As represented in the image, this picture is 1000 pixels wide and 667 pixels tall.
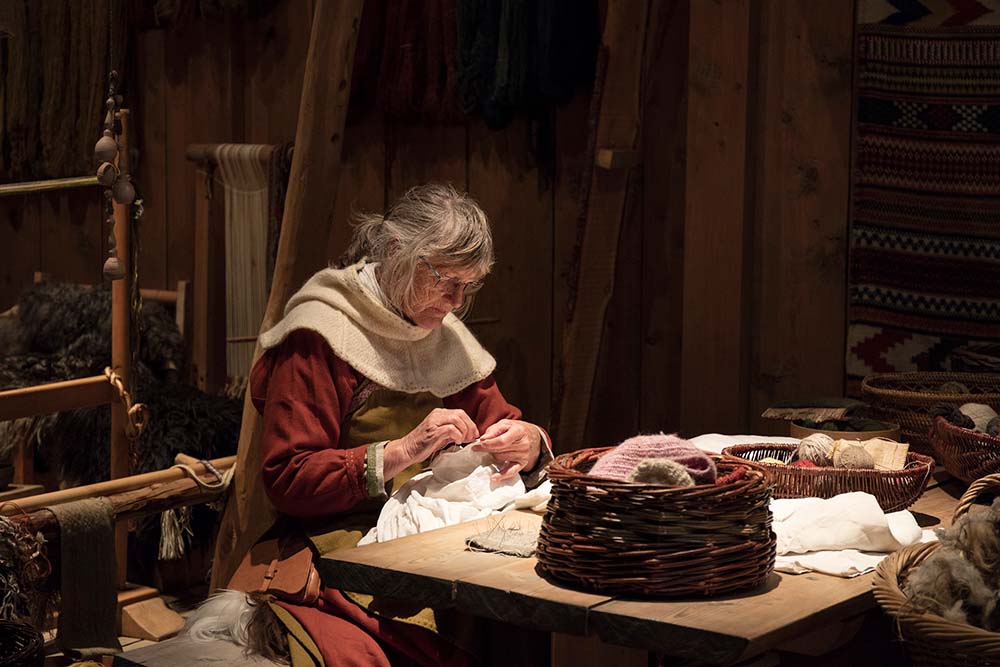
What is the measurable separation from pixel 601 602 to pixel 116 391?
1849 mm

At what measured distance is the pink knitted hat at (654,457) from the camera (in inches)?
81.7

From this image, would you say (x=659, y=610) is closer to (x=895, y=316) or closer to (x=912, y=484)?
(x=912, y=484)

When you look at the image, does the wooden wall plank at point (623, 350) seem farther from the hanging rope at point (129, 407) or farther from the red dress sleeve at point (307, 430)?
the red dress sleeve at point (307, 430)

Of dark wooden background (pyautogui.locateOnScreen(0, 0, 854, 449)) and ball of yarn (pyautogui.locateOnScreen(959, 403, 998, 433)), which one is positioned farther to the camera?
dark wooden background (pyautogui.locateOnScreen(0, 0, 854, 449))

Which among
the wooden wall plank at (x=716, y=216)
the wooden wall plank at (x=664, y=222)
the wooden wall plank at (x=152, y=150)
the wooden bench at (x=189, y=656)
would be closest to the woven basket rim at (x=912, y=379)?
the wooden wall plank at (x=716, y=216)

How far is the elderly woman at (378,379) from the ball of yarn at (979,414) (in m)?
0.88

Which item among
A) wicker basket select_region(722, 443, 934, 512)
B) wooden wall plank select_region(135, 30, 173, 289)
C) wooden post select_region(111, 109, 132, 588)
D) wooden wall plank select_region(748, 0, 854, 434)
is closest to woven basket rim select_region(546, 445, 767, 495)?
wicker basket select_region(722, 443, 934, 512)

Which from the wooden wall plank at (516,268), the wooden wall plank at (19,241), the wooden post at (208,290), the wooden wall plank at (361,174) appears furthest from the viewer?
the wooden wall plank at (19,241)

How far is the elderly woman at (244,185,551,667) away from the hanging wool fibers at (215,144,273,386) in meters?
1.76

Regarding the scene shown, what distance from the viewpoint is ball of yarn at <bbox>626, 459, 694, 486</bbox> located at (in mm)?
1998

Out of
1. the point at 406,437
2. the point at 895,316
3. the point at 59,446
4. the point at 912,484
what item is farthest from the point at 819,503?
the point at 59,446

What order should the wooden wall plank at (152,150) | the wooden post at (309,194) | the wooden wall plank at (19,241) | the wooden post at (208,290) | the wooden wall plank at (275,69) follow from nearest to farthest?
the wooden post at (309,194) < the wooden wall plank at (275,69) < the wooden post at (208,290) < the wooden wall plank at (152,150) < the wooden wall plank at (19,241)

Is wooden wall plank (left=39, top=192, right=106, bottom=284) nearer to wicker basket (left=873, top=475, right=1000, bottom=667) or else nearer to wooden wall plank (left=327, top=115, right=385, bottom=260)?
wooden wall plank (left=327, top=115, right=385, bottom=260)

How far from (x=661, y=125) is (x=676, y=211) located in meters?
0.26
